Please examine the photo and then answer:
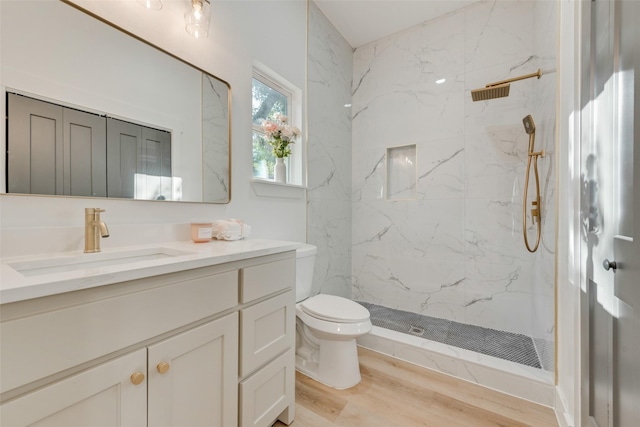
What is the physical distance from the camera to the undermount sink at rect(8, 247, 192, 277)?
83cm

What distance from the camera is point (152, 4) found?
1.22 metres

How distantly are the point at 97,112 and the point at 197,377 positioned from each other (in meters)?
1.11

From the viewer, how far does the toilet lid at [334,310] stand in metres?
1.56

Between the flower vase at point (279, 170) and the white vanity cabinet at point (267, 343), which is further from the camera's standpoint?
the flower vase at point (279, 170)

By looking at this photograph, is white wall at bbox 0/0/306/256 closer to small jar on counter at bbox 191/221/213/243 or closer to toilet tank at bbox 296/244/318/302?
small jar on counter at bbox 191/221/213/243

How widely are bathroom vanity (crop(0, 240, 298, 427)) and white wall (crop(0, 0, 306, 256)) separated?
0.12m

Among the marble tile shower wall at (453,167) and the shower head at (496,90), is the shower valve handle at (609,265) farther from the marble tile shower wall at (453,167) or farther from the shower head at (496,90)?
the shower head at (496,90)

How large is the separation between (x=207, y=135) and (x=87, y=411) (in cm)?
124

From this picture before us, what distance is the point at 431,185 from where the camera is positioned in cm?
244

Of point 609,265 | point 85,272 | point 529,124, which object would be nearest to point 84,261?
point 85,272

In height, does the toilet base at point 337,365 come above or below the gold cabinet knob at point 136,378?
below

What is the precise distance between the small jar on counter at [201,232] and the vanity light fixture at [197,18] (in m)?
0.99

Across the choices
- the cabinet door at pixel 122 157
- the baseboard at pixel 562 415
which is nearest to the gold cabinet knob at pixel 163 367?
the cabinet door at pixel 122 157

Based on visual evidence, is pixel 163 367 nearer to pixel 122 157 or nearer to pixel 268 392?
pixel 268 392
